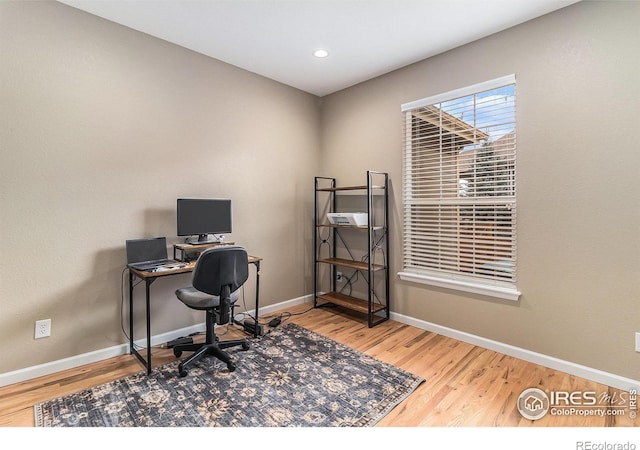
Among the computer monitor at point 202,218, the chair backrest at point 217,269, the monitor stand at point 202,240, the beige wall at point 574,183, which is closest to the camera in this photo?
the beige wall at point 574,183

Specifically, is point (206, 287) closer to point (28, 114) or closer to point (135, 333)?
point (135, 333)

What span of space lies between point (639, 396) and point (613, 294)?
2.09 ft

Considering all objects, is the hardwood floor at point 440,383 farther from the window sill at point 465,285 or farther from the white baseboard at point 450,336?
the window sill at point 465,285

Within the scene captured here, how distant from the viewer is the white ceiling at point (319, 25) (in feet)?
7.57

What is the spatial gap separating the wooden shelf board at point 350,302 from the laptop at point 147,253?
5.78ft

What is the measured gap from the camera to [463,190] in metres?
2.89

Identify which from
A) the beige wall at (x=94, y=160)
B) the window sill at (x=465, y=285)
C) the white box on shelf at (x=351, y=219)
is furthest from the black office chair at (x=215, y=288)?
the window sill at (x=465, y=285)

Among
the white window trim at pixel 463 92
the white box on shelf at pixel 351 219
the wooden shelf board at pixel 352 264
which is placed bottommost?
the wooden shelf board at pixel 352 264

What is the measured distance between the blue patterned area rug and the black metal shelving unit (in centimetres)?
91

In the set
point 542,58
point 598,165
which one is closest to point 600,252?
point 598,165

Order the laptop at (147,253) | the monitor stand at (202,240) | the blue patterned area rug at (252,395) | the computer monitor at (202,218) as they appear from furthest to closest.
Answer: the monitor stand at (202,240)
the computer monitor at (202,218)
the laptop at (147,253)
the blue patterned area rug at (252,395)

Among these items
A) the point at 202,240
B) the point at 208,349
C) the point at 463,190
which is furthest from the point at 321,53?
the point at 208,349

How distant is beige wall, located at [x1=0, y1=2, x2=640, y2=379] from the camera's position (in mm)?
2145
